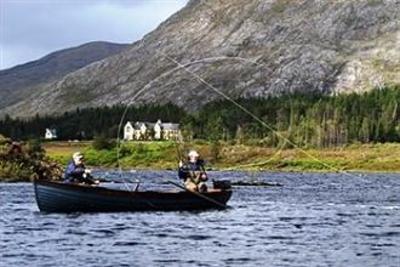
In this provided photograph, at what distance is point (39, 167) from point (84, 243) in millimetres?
66849

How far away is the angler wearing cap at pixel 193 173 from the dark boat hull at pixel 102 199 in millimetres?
760

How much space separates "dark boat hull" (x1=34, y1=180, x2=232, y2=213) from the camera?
55531 mm

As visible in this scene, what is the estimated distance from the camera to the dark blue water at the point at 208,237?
37000 mm

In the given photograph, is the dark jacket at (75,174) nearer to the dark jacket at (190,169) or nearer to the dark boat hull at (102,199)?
the dark boat hull at (102,199)

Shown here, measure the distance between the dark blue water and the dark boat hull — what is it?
2.79ft

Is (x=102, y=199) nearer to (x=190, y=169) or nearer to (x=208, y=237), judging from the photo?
(x=190, y=169)

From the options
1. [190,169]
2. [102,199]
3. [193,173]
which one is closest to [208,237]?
[102,199]

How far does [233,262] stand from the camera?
36.2 m

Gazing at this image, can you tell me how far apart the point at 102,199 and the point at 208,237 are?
12.7 meters

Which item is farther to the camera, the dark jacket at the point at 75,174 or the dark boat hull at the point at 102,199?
the dark jacket at the point at 75,174

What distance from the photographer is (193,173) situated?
199 feet

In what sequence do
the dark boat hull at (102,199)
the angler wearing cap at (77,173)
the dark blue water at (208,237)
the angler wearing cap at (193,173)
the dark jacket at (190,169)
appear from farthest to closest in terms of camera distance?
the dark jacket at (190,169)
the angler wearing cap at (193,173)
the angler wearing cap at (77,173)
the dark boat hull at (102,199)
the dark blue water at (208,237)

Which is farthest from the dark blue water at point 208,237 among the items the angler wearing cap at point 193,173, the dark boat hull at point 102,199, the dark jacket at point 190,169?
the dark jacket at point 190,169

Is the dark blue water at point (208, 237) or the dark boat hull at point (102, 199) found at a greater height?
the dark boat hull at point (102, 199)
